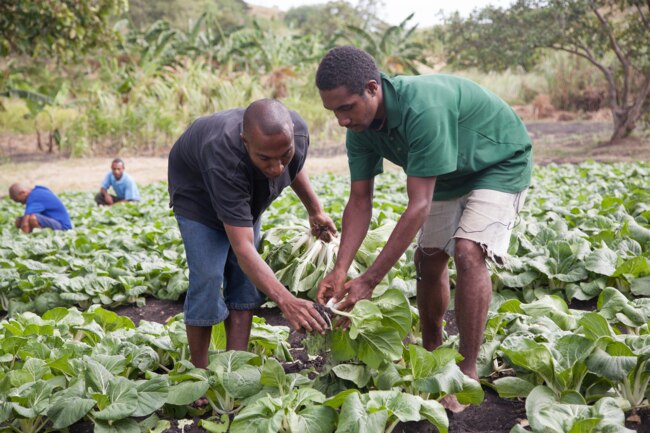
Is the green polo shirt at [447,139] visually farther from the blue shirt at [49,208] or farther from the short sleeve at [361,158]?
the blue shirt at [49,208]

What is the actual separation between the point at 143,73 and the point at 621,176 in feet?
53.9

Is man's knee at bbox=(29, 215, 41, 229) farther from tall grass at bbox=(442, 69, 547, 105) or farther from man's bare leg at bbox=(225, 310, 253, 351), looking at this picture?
tall grass at bbox=(442, 69, 547, 105)

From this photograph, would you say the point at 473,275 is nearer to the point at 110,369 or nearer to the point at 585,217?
the point at 110,369

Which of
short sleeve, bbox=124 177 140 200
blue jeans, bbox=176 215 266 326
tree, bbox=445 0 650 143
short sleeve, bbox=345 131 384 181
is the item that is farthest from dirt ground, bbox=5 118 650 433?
blue jeans, bbox=176 215 266 326

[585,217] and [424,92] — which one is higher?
[424,92]

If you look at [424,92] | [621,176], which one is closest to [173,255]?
[424,92]

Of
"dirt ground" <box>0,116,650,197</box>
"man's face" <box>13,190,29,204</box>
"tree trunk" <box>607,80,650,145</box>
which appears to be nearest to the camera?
"man's face" <box>13,190,29,204</box>

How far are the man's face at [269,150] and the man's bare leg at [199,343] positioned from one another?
94 centimetres

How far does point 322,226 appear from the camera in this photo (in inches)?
146

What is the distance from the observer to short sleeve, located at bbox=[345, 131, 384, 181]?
3.22 meters

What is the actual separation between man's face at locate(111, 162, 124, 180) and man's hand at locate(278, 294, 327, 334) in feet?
30.4

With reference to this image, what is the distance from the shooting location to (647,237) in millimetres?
5098

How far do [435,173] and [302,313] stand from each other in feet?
2.54

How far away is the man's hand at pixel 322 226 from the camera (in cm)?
365
